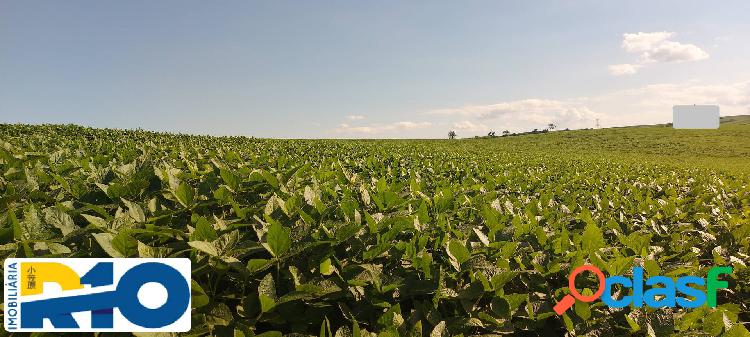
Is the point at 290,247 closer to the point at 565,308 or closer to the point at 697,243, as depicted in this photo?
the point at 565,308

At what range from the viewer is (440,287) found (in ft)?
6.31

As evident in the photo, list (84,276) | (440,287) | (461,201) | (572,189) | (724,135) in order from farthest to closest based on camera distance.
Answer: (724,135), (572,189), (461,201), (440,287), (84,276)

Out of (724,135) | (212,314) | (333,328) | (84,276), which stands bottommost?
(333,328)

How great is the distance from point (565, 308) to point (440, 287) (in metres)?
0.68

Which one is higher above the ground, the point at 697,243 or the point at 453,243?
the point at 453,243

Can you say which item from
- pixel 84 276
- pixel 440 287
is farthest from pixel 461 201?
pixel 84 276

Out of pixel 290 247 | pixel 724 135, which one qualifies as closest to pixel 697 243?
pixel 290 247

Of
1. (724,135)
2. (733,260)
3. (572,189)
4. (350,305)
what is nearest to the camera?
(350,305)

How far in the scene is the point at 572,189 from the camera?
7785mm

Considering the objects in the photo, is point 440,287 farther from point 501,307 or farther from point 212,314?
point 212,314

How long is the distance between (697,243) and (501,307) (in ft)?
10.8

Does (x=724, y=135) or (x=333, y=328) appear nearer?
(x=333, y=328)

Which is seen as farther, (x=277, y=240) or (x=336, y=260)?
(x=336, y=260)

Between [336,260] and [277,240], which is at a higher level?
[277,240]
